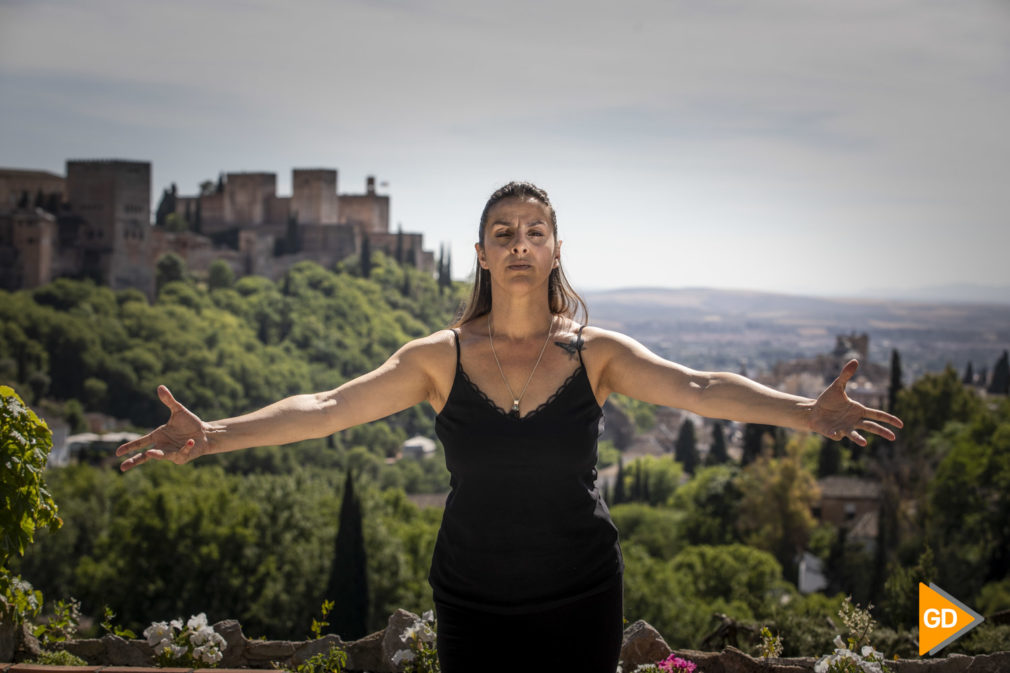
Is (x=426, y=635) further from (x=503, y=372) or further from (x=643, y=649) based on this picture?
(x=503, y=372)

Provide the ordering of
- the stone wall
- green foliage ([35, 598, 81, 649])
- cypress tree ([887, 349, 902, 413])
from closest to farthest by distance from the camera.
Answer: the stone wall
green foliage ([35, 598, 81, 649])
cypress tree ([887, 349, 902, 413])

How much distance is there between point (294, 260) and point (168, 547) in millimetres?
38887

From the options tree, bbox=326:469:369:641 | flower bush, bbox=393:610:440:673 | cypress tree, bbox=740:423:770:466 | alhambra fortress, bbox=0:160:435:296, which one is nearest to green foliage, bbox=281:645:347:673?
flower bush, bbox=393:610:440:673

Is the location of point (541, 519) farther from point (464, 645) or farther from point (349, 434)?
point (349, 434)

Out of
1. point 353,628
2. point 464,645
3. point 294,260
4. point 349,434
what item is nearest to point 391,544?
point 353,628

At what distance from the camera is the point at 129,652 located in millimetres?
3396

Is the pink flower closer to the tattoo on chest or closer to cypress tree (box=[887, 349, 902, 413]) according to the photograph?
the tattoo on chest

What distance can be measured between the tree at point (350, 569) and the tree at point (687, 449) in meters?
32.7

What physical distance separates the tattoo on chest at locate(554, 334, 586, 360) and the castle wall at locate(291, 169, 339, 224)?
195ft

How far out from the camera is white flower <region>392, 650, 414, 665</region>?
10.2ft

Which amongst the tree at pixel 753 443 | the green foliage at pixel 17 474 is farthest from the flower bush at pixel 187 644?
the tree at pixel 753 443

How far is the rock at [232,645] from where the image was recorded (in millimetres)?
3471

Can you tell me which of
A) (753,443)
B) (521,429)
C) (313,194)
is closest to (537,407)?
(521,429)

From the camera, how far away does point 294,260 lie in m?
59.0
